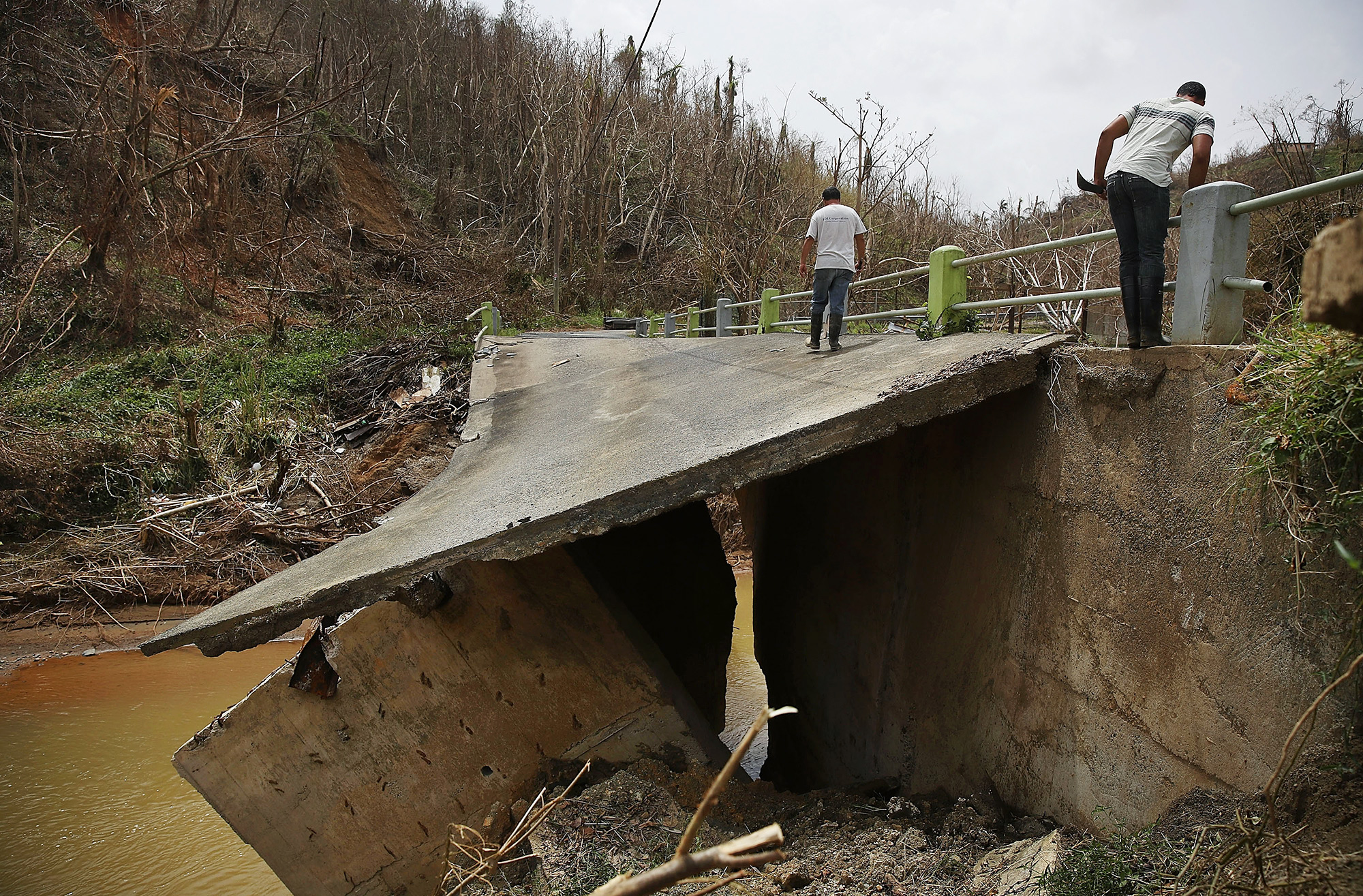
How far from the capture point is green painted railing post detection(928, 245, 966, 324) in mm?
5957

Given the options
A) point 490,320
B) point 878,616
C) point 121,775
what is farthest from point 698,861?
point 490,320

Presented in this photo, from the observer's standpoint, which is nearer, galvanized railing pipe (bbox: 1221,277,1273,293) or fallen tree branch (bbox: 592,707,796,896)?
fallen tree branch (bbox: 592,707,796,896)

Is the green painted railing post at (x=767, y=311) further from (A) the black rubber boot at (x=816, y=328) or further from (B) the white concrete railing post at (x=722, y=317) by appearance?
(A) the black rubber boot at (x=816, y=328)

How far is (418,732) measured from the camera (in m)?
4.08

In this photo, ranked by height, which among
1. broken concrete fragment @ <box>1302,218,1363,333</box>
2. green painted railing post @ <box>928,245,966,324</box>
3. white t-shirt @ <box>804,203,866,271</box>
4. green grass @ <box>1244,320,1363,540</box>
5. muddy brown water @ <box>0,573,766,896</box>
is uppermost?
white t-shirt @ <box>804,203,866,271</box>

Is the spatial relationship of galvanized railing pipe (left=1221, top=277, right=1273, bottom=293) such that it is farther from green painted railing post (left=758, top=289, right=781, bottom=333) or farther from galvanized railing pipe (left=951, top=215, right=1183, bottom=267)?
green painted railing post (left=758, top=289, right=781, bottom=333)

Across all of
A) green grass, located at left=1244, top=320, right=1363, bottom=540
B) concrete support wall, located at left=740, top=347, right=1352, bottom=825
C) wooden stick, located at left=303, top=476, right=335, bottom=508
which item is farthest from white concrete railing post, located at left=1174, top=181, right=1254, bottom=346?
wooden stick, located at left=303, top=476, right=335, bottom=508

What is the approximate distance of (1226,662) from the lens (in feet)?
8.95

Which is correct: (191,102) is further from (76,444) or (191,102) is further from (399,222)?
(76,444)

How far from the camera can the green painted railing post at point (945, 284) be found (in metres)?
5.96

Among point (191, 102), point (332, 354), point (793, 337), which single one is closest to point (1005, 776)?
point (793, 337)

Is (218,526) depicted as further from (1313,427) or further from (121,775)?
(1313,427)

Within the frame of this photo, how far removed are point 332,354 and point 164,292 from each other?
340 cm

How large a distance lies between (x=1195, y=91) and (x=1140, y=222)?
2.17 ft
